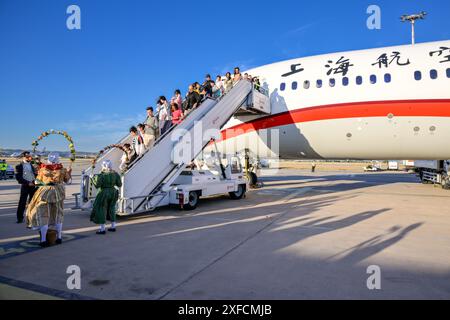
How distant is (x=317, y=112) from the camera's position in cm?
1284

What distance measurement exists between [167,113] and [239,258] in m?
7.46

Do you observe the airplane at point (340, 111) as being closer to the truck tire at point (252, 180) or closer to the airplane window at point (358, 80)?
the airplane window at point (358, 80)

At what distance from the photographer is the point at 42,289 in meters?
3.98

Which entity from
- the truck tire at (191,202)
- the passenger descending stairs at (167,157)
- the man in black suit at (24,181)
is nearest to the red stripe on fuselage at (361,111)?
the passenger descending stairs at (167,157)

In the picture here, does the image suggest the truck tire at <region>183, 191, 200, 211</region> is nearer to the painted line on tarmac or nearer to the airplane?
the airplane

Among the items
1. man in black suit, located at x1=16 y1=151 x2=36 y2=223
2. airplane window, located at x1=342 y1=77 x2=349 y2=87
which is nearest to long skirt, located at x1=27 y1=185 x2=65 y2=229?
man in black suit, located at x1=16 y1=151 x2=36 y2=223

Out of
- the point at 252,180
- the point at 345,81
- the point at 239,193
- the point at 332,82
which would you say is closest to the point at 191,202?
the point at 239,193

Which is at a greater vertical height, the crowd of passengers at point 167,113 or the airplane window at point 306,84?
the airplane window at point 306,84

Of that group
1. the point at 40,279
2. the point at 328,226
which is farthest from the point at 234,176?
the point at 40,279

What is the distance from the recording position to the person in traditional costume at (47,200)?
5.91 meters

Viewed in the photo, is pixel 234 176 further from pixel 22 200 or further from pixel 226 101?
pixel 22 200

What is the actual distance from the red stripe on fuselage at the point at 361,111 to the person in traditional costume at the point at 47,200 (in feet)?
31.8

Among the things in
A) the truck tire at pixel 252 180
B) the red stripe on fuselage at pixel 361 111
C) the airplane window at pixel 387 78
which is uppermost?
the airplane window at pixel 387 78
